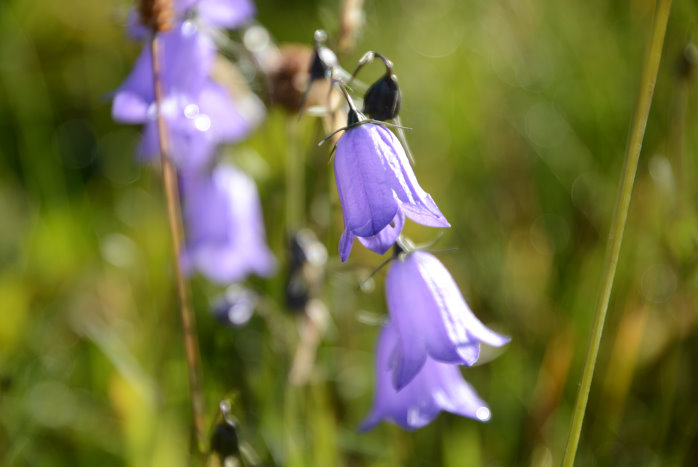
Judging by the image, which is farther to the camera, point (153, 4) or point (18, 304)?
point (18, 304)

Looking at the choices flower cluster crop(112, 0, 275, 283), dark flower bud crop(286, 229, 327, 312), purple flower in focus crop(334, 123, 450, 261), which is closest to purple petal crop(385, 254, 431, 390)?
purple flower in focus crop(334, 123, 450, 261)

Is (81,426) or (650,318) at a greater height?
(650,318)

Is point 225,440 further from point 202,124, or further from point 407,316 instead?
point 202,124

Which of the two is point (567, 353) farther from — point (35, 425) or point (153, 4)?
point (35, 425)

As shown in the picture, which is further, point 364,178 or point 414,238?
point 414,238

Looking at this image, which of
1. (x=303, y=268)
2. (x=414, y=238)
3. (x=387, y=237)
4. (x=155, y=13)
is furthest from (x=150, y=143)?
(x=414, y=238)

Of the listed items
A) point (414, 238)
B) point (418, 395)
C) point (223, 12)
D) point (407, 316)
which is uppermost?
point (223, 12)

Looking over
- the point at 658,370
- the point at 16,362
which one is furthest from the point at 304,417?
the point at 658,370

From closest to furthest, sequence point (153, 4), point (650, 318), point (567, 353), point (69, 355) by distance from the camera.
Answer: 1. point (153, 4)
2. point (567, 353)
3. point (650, 318)
4. point (69, 355)
